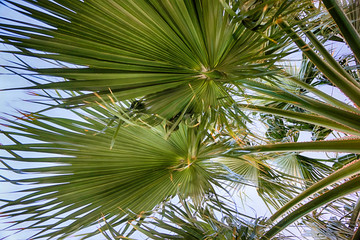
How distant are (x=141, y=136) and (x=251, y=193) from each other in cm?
281

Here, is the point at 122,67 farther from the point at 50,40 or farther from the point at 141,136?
the point at 141,136

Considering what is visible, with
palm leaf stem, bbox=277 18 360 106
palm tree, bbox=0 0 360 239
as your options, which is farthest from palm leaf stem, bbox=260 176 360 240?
palm leaf stem, bbox=277 18 360 106

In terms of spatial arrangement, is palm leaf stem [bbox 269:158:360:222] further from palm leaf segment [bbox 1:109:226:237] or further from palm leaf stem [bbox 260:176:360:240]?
palm leaf segment [bbox 1:109:226:237]

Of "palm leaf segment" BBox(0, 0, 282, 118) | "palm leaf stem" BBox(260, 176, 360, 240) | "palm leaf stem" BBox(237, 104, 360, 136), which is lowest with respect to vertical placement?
"palm leaf stem" BBox(260, 176, 360, 240)

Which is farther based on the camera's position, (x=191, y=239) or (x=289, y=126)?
(x=289, y=126)

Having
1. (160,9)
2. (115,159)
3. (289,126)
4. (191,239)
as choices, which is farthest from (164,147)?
(289,126)

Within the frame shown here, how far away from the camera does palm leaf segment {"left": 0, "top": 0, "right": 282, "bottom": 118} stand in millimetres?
836

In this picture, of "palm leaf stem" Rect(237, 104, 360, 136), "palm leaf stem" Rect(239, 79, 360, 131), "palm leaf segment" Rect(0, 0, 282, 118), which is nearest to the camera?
"palm leaf segment" Rect(0, 0, 282, 118)

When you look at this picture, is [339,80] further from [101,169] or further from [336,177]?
Answer: [101,169]

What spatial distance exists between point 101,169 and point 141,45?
1.81 feet

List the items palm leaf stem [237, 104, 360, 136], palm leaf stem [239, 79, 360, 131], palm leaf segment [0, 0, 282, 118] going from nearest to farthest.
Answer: palm leaf segment [0, 0, 282, 118], palm leaf stem [239, 79, 360, 131], palm leaf stem [237, 104, 360, 136]

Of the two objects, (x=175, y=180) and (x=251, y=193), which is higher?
(x=251, y=193)

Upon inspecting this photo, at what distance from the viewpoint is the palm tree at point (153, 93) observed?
852 millimetres

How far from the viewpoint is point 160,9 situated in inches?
33.8
